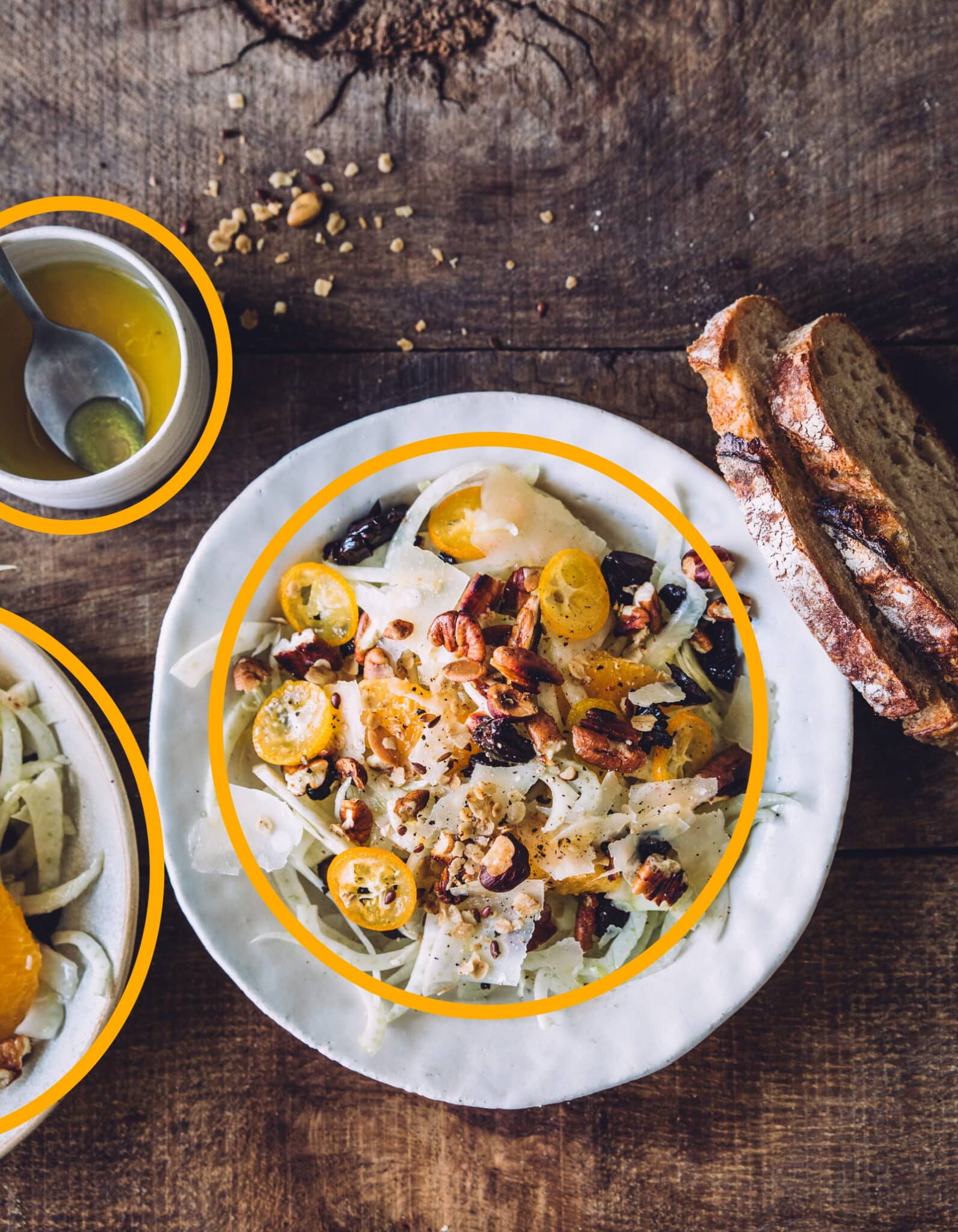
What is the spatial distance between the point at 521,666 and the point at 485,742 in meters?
0.15

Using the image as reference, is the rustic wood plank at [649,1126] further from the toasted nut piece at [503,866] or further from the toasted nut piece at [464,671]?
the toasted nut piece at [464,671]

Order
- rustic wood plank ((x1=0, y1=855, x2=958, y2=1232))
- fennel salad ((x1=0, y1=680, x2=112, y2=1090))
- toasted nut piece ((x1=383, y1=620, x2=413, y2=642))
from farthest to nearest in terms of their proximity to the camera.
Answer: rustic wood plank ((x1=0, y1=855, x2=958, y2=1232)), fennel salad ((x1=0, y1=680, x2=112, y2=1090)), toasted nut piece ((x1=383, y1=620, x2=413, y2=642))

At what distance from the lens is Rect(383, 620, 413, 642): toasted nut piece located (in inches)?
69.2

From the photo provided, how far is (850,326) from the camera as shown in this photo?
75.4 inches

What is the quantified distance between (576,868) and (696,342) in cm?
97

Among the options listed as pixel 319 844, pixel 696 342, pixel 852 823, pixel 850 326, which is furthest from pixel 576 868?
pixel 850 326

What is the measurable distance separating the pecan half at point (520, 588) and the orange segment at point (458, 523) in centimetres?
8

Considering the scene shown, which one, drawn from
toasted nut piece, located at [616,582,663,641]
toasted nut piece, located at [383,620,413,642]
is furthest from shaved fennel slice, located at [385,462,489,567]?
toasted nut piece, located at [616,582,663,641]

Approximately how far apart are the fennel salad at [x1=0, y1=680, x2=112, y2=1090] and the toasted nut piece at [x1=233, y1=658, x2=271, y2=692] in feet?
1.45

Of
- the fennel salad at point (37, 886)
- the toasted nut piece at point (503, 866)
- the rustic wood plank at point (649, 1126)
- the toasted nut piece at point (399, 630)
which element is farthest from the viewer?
the rustic wood plank at point (649, 1126)

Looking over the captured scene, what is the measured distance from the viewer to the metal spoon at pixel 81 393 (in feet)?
6.37

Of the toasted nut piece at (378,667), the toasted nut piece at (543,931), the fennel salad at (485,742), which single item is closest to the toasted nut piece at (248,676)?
the fennel salad at (485,742)

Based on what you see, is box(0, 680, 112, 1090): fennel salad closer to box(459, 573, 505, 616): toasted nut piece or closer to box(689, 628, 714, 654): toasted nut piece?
box(459, 573, 505, 616): toasted nut piece

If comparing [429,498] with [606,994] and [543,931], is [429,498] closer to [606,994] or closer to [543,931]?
[543,931]
